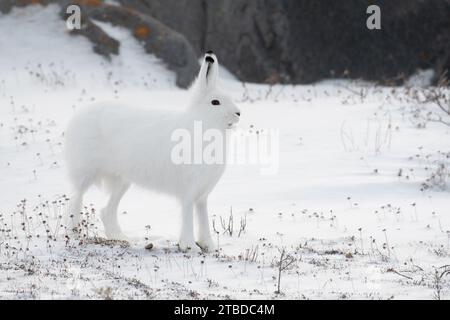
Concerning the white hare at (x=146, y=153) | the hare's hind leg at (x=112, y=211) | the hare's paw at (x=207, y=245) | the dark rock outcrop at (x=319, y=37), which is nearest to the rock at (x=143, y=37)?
the dark rock outcrop at (x=319, y=37)

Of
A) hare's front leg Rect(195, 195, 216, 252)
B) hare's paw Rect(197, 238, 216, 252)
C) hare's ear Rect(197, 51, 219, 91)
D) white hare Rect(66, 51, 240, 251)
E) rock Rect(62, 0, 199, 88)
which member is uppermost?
rock Rect(62, 0, 199, 88)

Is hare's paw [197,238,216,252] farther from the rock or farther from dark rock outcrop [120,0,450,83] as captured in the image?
dark rock outcrop [120,0,450,83]

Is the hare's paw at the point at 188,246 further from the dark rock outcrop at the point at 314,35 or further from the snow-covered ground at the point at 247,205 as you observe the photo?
the dark rock outcrop at the point at 314,35

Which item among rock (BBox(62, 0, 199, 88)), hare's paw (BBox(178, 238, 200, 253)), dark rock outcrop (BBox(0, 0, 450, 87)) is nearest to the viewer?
hare's paw (BBox(178, 238, 200, 253))

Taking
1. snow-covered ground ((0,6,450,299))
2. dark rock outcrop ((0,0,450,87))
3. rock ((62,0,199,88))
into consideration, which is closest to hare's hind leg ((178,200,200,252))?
snow-covered ground ((0,6,450,299))

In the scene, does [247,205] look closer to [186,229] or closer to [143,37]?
[186,229]

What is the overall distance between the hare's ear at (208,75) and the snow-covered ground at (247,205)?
1.67 m

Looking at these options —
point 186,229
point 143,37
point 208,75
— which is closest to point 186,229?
point 186,229

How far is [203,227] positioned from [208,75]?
1.82 metres

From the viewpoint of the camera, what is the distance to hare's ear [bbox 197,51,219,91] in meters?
8.73

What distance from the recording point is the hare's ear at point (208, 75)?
873cm

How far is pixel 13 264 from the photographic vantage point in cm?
776

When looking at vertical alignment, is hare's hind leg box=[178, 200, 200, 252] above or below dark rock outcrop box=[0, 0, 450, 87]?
below

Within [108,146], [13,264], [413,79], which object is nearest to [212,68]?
[108,146]
